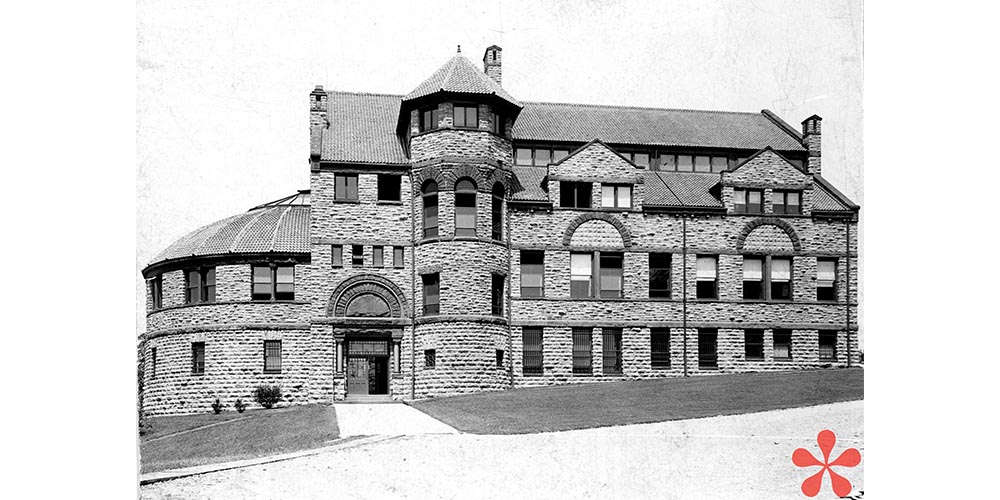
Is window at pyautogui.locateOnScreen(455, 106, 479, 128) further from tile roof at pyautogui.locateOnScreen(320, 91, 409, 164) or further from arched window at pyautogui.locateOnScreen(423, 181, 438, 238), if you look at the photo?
arched window at pyautogui.locateOnScreen(423, 181, 438, 238)

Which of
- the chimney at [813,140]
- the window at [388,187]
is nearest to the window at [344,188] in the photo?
the window at [388,187]

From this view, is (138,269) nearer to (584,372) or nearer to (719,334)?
(584,372)

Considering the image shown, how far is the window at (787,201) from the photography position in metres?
19.0

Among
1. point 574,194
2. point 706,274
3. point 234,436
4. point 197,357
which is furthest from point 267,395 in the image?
point 706,274

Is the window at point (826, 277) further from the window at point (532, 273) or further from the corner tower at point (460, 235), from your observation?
the corner tower at point (460, 235)

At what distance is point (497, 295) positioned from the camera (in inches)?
725

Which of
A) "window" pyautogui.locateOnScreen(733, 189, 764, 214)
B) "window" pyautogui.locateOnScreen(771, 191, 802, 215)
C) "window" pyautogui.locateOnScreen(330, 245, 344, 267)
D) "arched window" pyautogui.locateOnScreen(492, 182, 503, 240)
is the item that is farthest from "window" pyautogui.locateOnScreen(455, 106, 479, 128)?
"window" pyautogui.locateOnScreen(771, 191, 802, 215)

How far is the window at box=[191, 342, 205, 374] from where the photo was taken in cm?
1688

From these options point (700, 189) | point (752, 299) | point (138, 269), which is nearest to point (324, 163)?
point (138, 269)

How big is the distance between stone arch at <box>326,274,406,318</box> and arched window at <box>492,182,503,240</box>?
2.13m

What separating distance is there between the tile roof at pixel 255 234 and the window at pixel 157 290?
44 cm

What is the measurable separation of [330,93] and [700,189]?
7377mm

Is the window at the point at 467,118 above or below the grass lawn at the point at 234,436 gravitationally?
above

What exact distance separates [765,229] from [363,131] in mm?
7925
